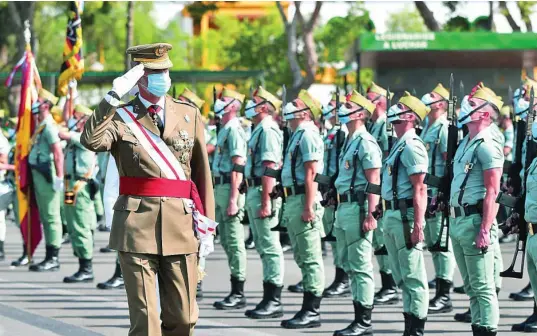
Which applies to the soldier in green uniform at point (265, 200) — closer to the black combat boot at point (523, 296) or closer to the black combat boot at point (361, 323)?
the black combat boot at point (361, 323)

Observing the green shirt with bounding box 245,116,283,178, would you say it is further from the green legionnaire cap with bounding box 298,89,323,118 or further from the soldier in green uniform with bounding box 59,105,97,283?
the soldier in green uniform with bounding box 59,105,97,283

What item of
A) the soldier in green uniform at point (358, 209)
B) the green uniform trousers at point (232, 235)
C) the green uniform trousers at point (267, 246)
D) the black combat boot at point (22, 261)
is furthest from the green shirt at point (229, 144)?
the black combat boot at point (22, 261)

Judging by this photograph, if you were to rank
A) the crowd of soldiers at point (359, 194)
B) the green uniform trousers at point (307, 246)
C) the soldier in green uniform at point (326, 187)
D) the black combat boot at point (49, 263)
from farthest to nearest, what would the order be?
the black combat boot at point (49, 263)
the soldier in green uniform at point (326, 187)
the green uniform trousers at point (307, 246)
the crowd of soldiers at point (359, 194)

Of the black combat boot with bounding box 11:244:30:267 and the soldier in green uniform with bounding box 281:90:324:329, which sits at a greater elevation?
the soldier in green uniform with bounding box 281:90:324:329

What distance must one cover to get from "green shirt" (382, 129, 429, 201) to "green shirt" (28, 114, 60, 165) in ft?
17.4

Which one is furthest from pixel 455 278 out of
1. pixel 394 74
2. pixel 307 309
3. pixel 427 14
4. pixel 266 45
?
pixel 266 45

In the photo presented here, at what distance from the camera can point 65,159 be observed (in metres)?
13.9

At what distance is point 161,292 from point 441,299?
16.0 feet

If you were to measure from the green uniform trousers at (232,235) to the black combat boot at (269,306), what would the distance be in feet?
2.20

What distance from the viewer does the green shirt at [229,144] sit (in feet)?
38.0

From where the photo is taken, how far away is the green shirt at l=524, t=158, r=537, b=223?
873 centimetres

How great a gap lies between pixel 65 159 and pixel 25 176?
486 millimetres

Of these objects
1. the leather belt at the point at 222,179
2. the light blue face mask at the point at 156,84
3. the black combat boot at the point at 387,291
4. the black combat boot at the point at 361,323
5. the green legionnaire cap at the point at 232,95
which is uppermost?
the light blue face mask at the point at 156,84

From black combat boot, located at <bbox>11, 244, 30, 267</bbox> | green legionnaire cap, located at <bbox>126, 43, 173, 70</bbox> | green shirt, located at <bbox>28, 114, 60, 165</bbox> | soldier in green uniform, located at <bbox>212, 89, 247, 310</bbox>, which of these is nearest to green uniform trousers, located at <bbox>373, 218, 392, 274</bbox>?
soldier in green uniform, located at <bbox>212, 89, 247, 310</bbox>
